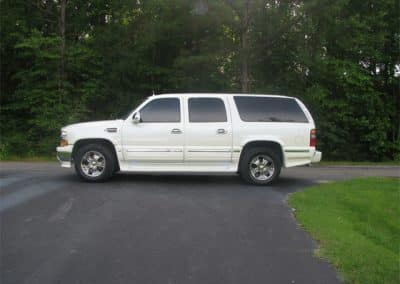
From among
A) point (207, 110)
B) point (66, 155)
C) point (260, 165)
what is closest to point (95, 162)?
point (66, 155)

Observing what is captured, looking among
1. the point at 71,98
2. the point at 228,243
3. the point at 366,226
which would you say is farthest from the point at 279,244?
the point at 71,98

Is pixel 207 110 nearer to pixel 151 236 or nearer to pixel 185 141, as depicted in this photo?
pixel 185 141

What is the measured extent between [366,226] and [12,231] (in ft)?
16.3

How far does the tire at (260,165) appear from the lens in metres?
9.55

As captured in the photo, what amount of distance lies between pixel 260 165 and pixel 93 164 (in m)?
3.48

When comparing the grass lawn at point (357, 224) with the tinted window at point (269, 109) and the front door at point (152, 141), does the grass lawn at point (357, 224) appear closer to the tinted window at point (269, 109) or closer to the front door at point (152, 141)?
the tinted window at point (269, 109)

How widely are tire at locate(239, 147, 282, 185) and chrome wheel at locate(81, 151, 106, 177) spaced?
2.90m

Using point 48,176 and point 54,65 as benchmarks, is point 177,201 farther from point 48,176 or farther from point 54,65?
point 54,65

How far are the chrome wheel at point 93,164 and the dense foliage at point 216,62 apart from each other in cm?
982

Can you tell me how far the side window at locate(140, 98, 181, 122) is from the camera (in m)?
9.63

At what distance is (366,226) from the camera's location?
22.4ft

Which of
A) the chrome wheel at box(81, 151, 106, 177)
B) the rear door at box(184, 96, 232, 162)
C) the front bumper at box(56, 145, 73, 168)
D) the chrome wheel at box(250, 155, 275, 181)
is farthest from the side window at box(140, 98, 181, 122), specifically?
the chrome wheel at box(250, 155, 275, 181)

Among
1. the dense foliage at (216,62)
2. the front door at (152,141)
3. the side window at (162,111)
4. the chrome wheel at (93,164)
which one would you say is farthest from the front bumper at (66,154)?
the dense foliage at (216,62)

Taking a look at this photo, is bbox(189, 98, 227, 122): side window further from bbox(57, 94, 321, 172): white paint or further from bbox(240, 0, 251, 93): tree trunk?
bbox(240, 0, 251, 93): tree trunk
